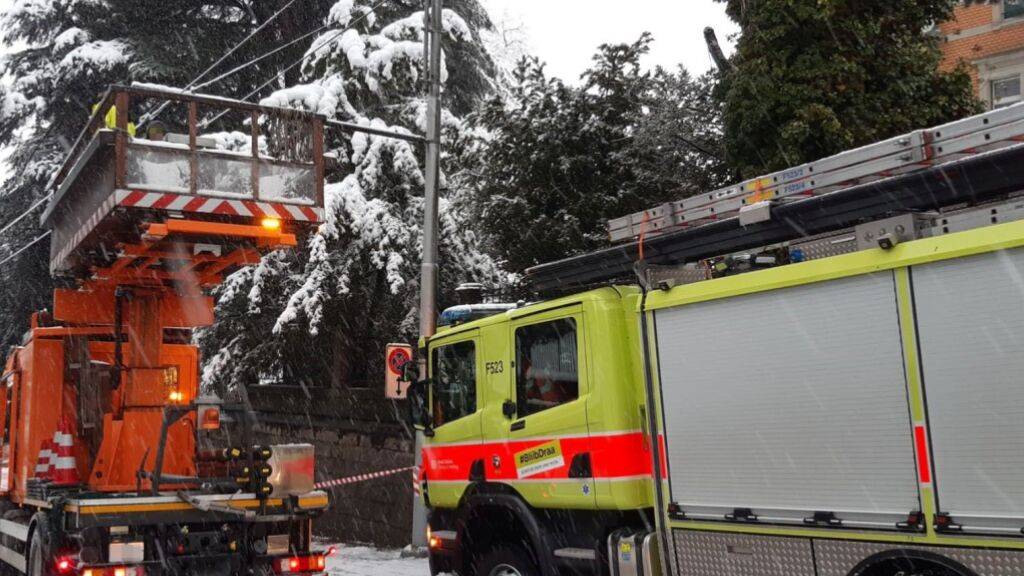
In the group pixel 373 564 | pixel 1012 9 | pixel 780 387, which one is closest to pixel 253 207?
pixel 780 387

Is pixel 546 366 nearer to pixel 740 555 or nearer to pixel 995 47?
pixel 740 555

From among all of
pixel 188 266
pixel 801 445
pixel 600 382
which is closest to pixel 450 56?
pixel 188 266

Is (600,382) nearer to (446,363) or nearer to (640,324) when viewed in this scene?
(640,324)

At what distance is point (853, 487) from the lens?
5.18 metres

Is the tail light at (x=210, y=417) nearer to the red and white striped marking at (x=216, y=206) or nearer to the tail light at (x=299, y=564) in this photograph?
the tail light at (x=299, y=564)

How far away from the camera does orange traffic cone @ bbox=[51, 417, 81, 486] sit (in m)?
8.94

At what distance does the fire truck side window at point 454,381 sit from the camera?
799 cm

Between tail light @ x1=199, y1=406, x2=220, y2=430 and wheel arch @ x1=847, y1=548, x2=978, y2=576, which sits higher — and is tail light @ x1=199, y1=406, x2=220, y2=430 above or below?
above

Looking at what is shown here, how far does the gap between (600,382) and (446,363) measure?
194 cm

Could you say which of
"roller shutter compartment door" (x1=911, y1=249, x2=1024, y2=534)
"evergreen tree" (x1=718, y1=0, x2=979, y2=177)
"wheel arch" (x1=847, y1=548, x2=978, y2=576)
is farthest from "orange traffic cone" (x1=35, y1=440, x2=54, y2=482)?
"evergreen tree" (x1=718, y1=0, x2=979, y2=177)

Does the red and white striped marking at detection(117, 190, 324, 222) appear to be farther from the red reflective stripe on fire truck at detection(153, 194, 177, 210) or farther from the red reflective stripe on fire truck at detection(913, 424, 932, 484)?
A: the red reflective stripe on fire truck at detection(913, 424, 932, 484)

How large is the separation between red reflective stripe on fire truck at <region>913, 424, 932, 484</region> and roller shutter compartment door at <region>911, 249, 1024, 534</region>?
40 mm

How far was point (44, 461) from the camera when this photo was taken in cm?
907

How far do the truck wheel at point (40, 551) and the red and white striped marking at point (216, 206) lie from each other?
270cm
